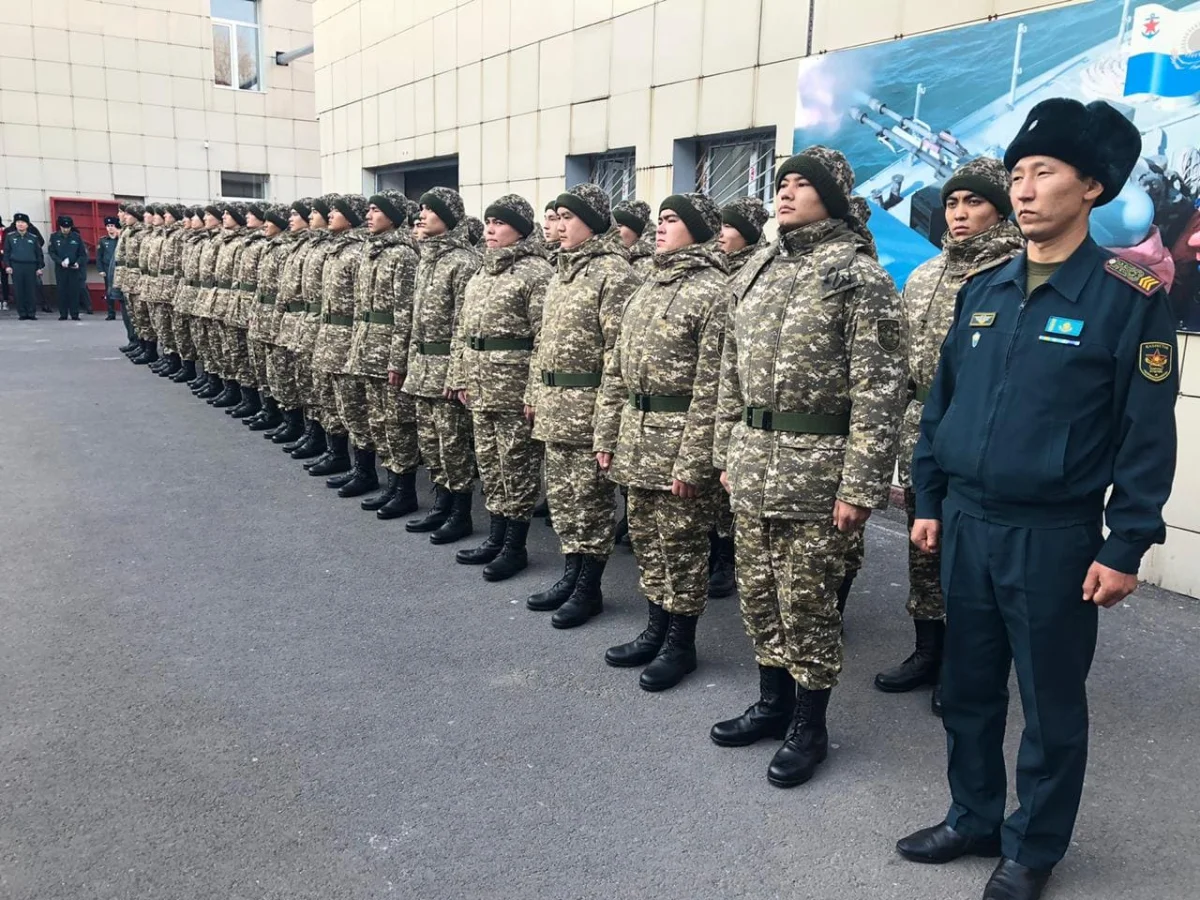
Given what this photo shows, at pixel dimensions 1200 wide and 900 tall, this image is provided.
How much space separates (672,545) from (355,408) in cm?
328

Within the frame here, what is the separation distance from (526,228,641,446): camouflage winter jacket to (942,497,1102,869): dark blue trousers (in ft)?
6.45

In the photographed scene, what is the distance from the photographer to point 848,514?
267 cm

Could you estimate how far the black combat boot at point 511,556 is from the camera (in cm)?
461

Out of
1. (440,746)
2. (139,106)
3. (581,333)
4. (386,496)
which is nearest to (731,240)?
(581,333)

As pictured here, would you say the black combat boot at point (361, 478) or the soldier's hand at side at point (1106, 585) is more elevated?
the soldier's hand at side at point (1106, 585)

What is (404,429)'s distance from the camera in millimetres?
5598

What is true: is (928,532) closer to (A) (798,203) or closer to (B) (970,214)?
(A) (798,203)

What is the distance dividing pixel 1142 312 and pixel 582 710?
218 centimetres

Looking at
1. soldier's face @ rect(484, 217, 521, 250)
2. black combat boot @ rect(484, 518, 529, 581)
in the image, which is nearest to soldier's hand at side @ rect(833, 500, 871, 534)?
black combat boot @ rect(484, 518, 529, 581)

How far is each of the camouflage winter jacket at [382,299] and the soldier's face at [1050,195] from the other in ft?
13.0

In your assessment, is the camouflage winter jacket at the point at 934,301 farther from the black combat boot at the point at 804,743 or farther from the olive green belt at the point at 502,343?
the olive green belt at the point at 502,343

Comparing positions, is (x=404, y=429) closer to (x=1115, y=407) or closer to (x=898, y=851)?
(x=898, y=851)

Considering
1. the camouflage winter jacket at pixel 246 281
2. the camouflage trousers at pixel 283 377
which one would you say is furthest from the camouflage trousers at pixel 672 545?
the camouflage winter jacket at pixel 246 281

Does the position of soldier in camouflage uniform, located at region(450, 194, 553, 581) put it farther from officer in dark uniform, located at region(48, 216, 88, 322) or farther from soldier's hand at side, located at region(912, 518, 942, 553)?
officer in dark uniform, located at region(48, 216, 88, 322)
